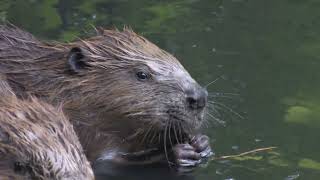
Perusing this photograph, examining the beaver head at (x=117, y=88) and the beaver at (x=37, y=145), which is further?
the beaver head at (x=117, y=88)

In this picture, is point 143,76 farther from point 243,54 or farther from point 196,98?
point 243,54

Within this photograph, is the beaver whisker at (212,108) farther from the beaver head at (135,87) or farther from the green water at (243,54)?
the beaver head at (135,87)

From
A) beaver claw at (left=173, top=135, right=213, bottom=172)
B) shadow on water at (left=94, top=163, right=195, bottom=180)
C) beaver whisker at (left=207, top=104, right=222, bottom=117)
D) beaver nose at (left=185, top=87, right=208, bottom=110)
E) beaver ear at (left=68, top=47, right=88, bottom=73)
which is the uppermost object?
beaver ear at (left=68, top=47, right=88, bottom=73)

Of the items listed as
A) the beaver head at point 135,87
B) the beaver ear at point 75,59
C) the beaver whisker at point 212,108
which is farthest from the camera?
the beaver whisker at point 212,108

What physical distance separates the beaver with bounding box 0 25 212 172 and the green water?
355mm

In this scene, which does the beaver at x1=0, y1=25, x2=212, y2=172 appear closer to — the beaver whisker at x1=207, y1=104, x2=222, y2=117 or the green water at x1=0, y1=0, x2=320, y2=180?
the beaver whisker at x1=207, y1=104, x2=222, y2=117

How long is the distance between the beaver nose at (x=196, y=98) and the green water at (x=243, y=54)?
17.6 inches

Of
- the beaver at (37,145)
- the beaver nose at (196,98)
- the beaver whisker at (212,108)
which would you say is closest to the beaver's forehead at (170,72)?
the beaver nose at (196,98)

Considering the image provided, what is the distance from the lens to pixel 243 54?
9.48 metres

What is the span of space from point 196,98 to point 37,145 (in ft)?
5.15

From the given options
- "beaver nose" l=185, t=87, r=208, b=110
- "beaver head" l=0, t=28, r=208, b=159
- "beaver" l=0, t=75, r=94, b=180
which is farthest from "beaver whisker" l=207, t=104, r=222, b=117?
"beaver" l=0, t=75, r=94, b=180

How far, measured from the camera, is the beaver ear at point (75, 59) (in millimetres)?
7617

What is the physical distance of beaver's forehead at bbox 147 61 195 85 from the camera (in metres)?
7.41

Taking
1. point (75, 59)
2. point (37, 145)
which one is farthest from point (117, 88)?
point (37, 145)
